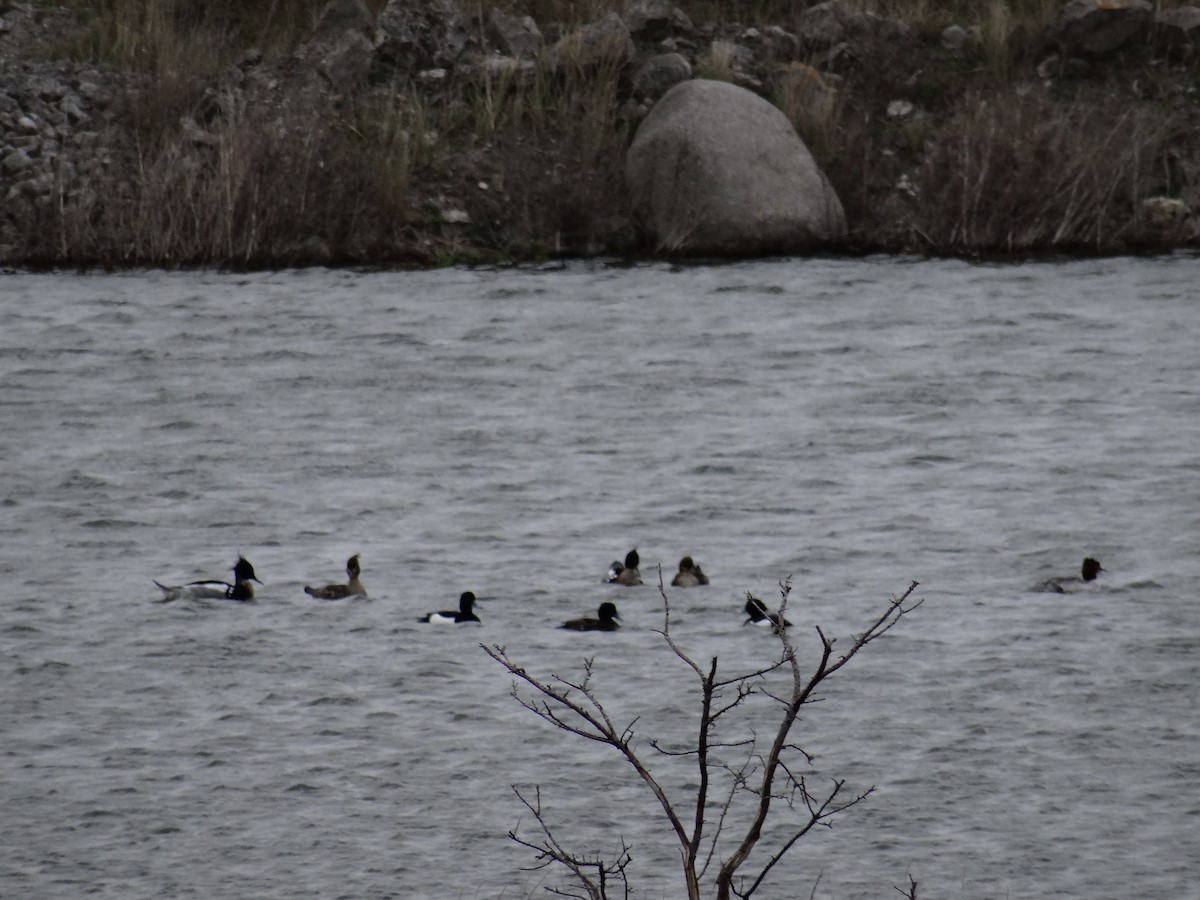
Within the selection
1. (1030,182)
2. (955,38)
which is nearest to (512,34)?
(955,38)

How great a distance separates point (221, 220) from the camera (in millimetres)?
21031

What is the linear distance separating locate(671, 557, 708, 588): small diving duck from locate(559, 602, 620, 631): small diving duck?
0.93 meters

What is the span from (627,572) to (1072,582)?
2.63m

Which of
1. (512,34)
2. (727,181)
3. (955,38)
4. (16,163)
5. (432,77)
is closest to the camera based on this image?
(727,181)

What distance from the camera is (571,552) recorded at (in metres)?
12.4

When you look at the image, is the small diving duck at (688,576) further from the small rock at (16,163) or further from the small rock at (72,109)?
the small rock at (72,109)

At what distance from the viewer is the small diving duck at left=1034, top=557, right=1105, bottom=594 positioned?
11336 millimetres

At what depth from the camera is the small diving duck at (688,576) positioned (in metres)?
11.5

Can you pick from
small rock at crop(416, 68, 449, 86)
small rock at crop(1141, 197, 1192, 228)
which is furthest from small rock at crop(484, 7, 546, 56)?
small rock at crop(1141, 197, 1192, 228)

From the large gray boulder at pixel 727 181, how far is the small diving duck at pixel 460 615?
11250 mm

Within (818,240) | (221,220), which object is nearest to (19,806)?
(221,220)

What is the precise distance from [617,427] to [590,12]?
11.1 metres

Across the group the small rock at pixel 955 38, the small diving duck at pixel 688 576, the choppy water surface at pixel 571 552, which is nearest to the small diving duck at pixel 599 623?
the choppy water surface at pixel 571 552

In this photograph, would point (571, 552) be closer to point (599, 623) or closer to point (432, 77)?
point (599, 623)
